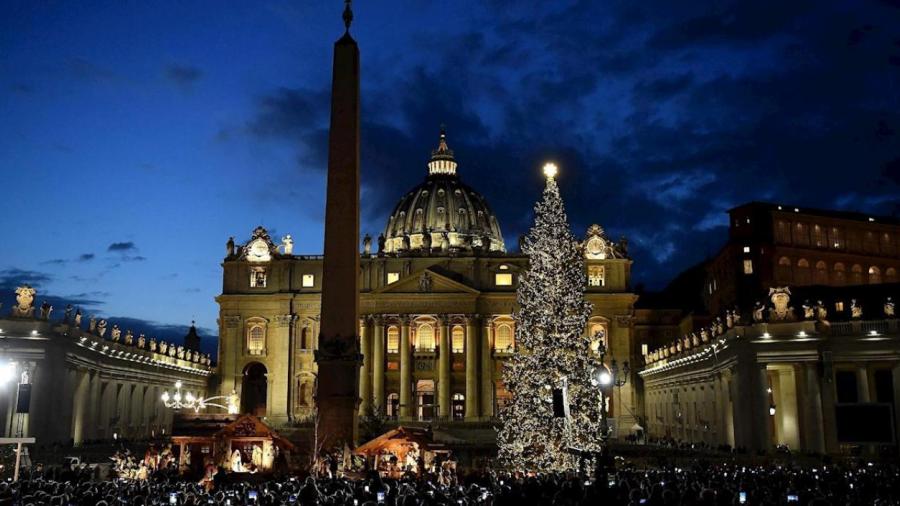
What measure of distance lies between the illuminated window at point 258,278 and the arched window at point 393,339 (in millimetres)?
13486

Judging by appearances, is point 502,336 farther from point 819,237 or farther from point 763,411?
point 763,411

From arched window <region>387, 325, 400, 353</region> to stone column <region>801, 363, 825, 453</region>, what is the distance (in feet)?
150

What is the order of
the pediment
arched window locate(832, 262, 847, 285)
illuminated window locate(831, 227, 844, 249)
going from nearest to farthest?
arched window locate(832, 262, 847, 285) < illuminated window locate(831, 227, 844, 249) < the pediment

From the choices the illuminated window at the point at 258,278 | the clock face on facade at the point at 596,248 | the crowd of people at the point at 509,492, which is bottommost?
the crowd of people at the point at 509,492

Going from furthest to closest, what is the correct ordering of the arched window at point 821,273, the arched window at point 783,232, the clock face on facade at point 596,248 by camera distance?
the clock face on facade at point 596,248, the arched window at point 821,273, the arched window at point 783,232

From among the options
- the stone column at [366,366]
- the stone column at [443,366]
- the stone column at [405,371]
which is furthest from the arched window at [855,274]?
the stone column at [366,366]

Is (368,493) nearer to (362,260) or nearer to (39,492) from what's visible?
(39,492)

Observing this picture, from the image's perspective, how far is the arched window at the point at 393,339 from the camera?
87.2 m

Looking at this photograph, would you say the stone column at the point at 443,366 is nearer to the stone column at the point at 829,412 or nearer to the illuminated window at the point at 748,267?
the illuminated window at the point at 748,267

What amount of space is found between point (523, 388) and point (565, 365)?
60.9 inches

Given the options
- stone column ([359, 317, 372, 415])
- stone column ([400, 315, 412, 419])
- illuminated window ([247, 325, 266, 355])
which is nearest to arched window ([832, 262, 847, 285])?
stone column ([400, 315, 412, 419])

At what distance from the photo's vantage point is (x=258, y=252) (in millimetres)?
90188

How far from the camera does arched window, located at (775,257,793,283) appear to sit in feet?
233

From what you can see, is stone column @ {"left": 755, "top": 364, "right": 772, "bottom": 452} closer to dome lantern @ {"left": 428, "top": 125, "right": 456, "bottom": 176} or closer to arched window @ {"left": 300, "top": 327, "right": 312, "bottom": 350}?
arched window @ {"left": 300, "top": 327, "right": 312, "bottom": 350}
